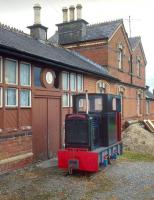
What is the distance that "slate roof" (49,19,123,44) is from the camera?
21.1 m

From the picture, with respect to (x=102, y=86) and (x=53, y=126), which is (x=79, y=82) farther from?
(x=102, y=86)

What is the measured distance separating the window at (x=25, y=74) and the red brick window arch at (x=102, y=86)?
253 inches

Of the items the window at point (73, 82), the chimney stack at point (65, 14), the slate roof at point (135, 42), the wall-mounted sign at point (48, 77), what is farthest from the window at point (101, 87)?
the slate roof at point (135, 42)

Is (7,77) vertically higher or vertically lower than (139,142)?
higher

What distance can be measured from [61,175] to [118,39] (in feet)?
49.4

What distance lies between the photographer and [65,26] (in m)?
23.2

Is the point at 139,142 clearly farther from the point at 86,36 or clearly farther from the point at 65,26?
the point at 65,26

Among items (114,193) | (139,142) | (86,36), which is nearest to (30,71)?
(114,193)

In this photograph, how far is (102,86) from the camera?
1761 centimetres

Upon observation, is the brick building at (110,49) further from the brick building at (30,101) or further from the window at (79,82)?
the brick building at (30,101)

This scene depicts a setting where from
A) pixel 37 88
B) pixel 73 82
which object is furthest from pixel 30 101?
pixel 73 82

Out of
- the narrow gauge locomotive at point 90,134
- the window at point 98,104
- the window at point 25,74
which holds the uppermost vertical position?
the window at point 25,74

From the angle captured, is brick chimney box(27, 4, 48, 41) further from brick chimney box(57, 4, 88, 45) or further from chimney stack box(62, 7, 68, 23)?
chimney stack box(62, 7, 68, 23)

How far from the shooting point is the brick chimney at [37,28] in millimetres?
18094
